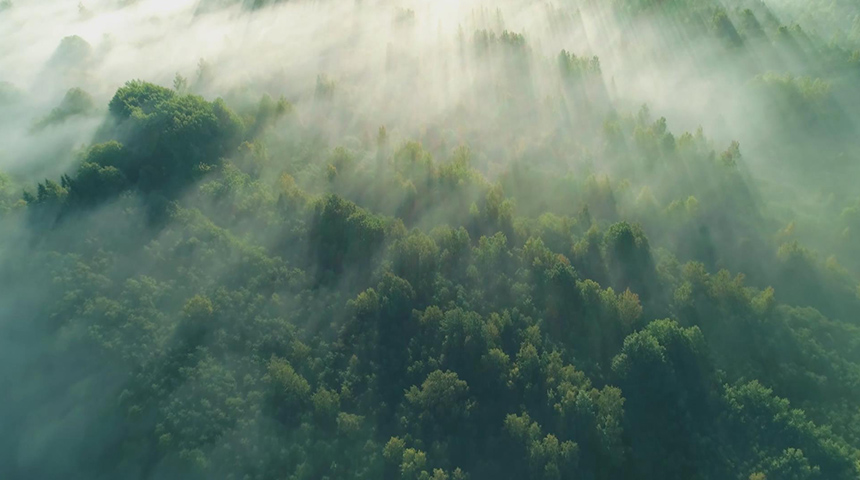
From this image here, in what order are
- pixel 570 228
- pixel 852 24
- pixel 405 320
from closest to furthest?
pixel 405 320, pixel 570 228, pixel 852 24

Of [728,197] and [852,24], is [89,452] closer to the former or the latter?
[728,197]

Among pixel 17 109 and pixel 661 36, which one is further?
pixel 661 36

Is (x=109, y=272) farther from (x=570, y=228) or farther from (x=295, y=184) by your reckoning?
(x=570, y=228)

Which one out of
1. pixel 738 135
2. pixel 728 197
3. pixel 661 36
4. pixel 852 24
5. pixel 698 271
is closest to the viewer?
pixel 698 271

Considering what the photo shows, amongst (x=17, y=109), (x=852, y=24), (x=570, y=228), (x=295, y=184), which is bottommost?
(x=852, y=24)

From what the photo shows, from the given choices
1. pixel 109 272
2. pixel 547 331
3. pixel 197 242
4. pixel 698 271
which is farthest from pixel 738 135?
pixel 109 272

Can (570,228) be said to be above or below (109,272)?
below
